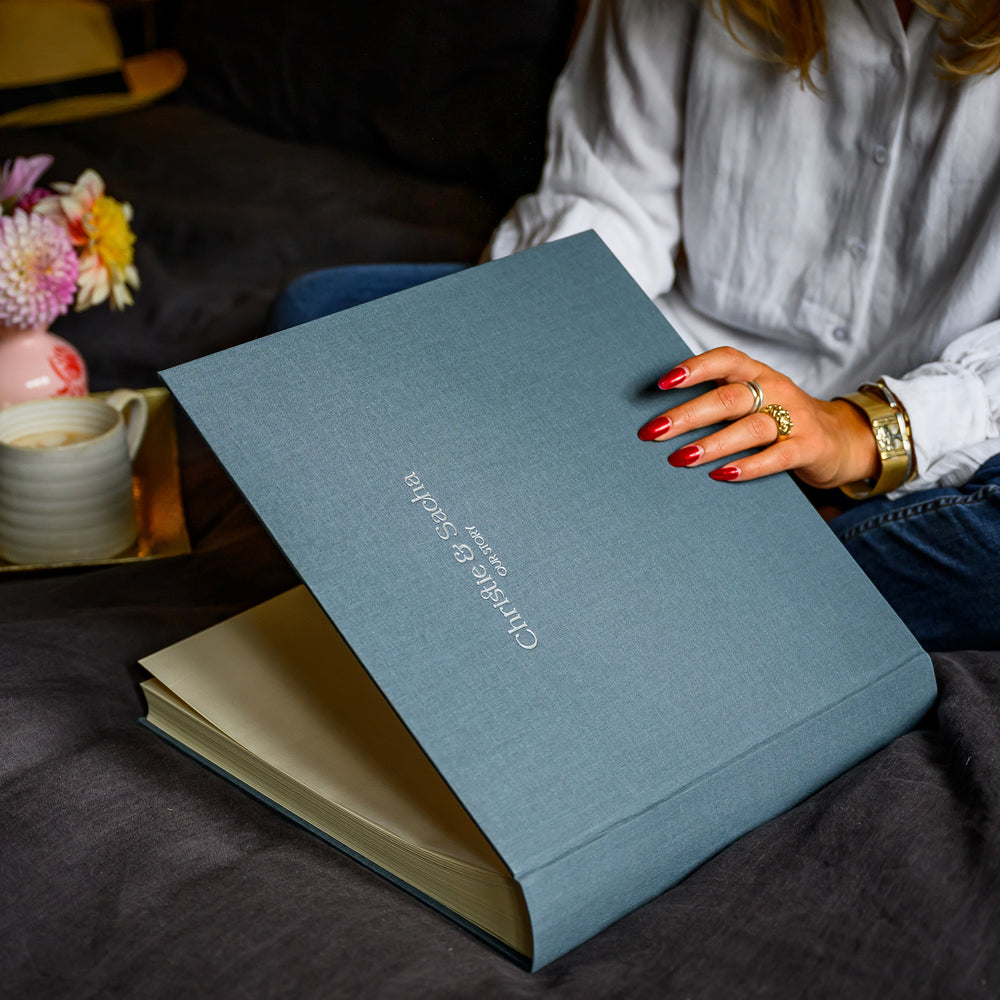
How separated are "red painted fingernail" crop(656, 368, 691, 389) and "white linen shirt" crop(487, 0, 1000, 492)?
0.26 m

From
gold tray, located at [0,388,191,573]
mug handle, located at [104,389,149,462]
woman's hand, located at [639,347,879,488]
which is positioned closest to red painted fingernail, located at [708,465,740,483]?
woman's hand, located at [639,347,879,488]

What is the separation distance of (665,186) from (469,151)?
0.32 m

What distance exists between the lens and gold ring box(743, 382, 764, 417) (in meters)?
0.68

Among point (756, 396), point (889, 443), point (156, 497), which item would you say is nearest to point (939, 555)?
point (889, 443)

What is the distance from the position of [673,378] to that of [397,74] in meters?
0.83

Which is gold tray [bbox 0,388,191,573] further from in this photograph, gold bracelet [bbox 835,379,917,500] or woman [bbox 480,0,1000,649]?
gold bracelet [bbox 835,379,917,500]

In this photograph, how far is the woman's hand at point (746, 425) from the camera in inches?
24.9

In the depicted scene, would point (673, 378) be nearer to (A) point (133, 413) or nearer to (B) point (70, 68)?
(A) point (133, 413)

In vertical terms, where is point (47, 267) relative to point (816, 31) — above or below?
below

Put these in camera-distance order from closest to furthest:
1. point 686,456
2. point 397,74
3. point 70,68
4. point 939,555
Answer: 1. point 686,456
2. point 939,555
3. point 397,74
4. point 70,68

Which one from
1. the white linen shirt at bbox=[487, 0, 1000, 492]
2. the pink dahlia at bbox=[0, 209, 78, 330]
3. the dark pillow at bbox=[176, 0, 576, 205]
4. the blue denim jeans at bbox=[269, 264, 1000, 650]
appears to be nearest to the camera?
the blue denim jeans at bbox=[269, 264, 1000, 650]

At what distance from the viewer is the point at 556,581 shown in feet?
1.79

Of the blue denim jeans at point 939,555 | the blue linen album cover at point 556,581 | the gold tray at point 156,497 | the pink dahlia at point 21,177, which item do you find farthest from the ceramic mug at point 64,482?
the blue denim jeans at point 939,555

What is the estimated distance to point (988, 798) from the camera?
20.8 inches
